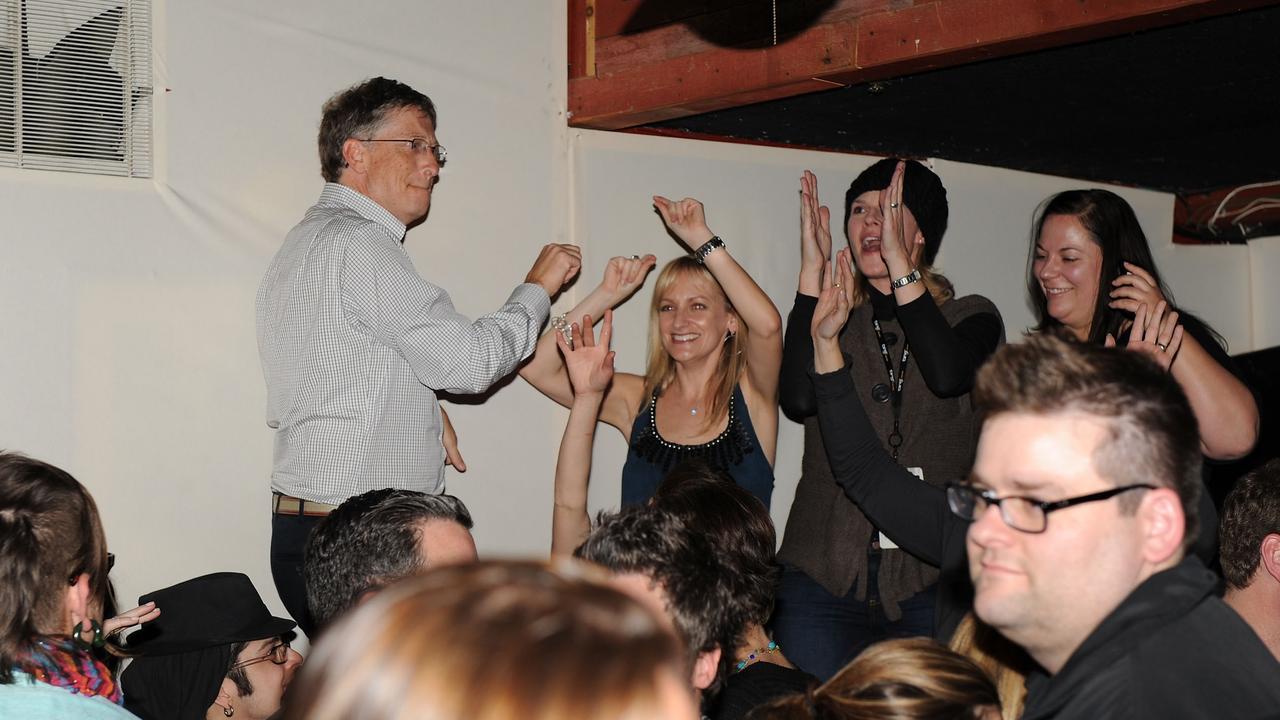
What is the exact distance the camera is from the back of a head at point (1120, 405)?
4.81ft

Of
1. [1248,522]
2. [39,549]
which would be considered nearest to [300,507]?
[39,549]

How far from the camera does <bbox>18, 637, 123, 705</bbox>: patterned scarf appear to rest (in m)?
1.79

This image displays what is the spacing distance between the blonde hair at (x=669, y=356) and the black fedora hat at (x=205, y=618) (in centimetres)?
132

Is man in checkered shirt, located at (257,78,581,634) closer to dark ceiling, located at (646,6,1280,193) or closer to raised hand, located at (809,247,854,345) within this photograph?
raised hand, located at (809,247,854,345)

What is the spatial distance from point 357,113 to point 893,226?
151 centimetres

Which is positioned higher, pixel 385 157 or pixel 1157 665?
pixel 385 157

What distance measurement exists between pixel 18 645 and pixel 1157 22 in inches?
A: 108

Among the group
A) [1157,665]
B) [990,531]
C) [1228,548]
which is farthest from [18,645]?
[1228,548]

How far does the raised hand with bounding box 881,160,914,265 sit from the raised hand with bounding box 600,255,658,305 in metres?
0.88

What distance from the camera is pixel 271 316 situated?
335 centimetres

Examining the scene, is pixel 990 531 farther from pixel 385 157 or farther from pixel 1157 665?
pixel 385 157

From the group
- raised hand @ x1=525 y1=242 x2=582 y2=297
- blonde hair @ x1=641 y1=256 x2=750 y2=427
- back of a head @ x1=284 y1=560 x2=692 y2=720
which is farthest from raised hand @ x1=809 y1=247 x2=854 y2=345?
back of a head @ x1=284 y1=560 x2=692 y2=720

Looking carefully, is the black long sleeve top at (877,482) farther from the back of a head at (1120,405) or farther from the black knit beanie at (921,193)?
the back of a head at (1120,405)

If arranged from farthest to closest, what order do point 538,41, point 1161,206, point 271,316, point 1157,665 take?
point 1161,206 → point 538,41 → point 271,316 → point 1157,665
